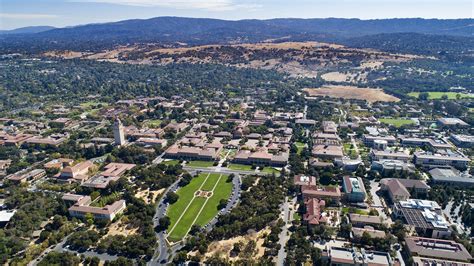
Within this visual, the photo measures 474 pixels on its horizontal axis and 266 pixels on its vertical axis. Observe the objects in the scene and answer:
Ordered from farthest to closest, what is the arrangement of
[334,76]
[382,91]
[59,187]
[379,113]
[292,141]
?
1. [334,76]
2. [382,91]
3. [379,113]
4. [292,141]
5. [59,187]

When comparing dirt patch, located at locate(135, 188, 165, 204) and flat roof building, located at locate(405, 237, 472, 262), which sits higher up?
flat roof building, located at locate(405, 237, 472, 262)

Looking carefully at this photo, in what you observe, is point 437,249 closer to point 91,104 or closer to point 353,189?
point 353,189

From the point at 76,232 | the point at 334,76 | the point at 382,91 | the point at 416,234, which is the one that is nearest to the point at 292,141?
the point at 416,234

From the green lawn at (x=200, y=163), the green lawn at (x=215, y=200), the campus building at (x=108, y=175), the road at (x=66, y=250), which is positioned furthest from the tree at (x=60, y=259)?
the green lawn at (x=200, y=163)

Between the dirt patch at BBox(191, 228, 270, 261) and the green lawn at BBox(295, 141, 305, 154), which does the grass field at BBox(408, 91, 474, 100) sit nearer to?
the green lawn at BBox(295, 141, 305, 154)

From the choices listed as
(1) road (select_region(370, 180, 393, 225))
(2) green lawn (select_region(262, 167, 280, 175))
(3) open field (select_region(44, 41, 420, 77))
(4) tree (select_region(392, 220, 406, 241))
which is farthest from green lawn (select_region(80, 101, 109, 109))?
(4) tree (select_region(392, 220, 406, 241))

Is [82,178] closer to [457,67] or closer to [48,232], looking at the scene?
[48,232]

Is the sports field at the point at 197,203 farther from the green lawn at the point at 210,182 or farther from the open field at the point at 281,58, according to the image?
the open field at the point at 281,58
